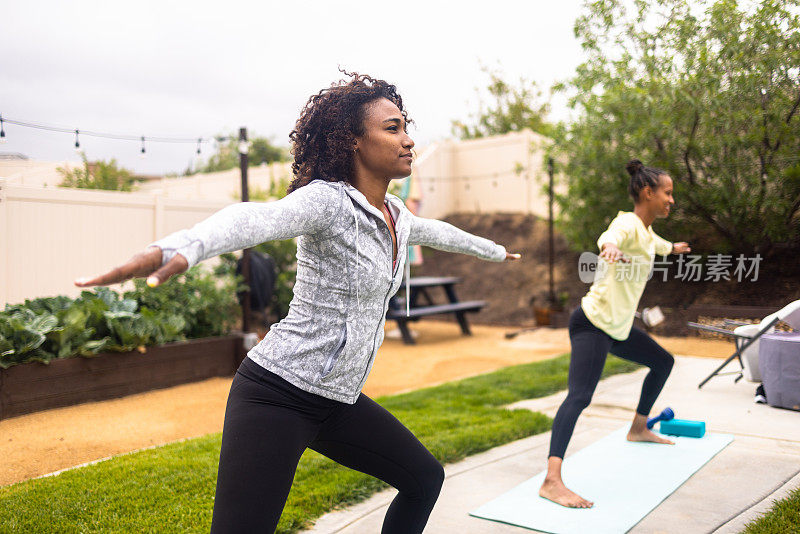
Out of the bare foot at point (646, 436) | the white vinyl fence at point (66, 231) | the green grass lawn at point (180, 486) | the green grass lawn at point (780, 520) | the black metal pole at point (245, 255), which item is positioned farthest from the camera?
the black metal pole at point (245, 255)

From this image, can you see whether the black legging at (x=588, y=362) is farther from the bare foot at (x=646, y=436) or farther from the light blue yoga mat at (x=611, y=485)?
the bare foot at (x=646, y=436)

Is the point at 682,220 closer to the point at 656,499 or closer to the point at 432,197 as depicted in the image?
the point at 656,499

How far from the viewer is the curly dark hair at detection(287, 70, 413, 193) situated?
2.02 m

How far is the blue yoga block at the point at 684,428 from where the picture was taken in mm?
4465

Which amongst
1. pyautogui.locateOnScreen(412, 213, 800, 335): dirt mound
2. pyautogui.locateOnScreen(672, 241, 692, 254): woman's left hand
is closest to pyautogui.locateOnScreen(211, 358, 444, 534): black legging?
pyautogui.locateOnScreen(672, 241, 692, 254): woman's left hand

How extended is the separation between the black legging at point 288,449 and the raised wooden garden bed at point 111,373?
4.13 metres

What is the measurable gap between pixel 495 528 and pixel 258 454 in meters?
1.74

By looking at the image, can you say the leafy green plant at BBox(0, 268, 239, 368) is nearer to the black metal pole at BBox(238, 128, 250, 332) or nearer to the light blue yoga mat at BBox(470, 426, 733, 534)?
the black metal pole at BBox(238, 128, 250, 332)

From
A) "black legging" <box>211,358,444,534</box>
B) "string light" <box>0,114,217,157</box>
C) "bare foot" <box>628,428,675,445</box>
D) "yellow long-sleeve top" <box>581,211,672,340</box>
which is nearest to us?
"black legging" <box>211,358,444,534</box>

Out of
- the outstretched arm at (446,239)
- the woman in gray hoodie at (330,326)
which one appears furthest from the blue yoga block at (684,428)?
the woman in gray hoodie at (330,326)

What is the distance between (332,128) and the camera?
205 cm

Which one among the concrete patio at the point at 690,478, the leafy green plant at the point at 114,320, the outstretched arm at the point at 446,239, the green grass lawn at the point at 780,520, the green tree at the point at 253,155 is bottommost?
the concrete patio at the point at 690,478

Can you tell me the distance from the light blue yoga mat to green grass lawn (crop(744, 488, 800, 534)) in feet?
1.69

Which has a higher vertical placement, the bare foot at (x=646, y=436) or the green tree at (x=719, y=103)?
the green tree at (x=719, y=103)
